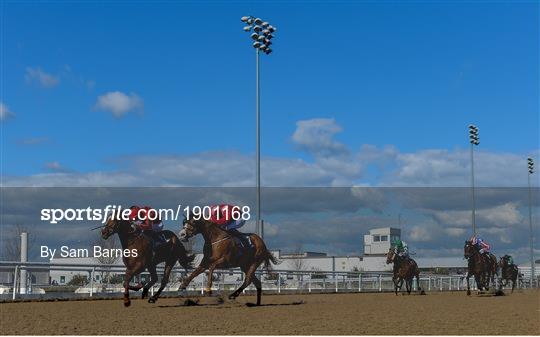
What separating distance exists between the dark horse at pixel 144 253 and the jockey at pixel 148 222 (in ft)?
0.41

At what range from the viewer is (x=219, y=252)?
1964 cm

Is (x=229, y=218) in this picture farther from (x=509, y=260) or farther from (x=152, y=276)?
(x=509, y=260)

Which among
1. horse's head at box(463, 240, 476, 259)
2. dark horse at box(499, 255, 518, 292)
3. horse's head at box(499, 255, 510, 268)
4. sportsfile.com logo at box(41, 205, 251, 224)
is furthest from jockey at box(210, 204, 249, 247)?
horse's head at box(499, 255, 510, 268)

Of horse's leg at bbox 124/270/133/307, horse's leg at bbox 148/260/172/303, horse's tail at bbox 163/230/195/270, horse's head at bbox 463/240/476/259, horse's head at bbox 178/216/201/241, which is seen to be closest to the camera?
horse's leg at bbox 124/270/133/307

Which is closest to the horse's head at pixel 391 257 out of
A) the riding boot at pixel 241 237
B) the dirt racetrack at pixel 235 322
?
the riding boot at pixel 241 237

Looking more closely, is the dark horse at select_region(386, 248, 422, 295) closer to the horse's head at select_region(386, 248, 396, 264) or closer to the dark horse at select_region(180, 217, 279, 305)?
the horse's head at select_region(386, 248, 396, 264)

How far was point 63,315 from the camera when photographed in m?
14.9

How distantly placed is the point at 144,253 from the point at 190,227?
4.50ft

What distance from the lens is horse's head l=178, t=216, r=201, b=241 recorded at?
19172 millimetres

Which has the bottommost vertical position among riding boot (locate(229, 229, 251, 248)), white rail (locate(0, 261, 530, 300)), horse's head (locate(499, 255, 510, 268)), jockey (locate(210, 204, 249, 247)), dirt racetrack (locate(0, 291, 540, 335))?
dirt racetrack (locate(0, 291, 540, 335))

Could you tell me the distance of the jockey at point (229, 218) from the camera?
64.7ft

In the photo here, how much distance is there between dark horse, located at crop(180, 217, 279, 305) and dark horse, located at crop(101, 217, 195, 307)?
1.70 ft

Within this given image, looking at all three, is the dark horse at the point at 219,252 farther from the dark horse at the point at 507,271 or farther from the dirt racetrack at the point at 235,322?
the dark horse at the point at 507,271

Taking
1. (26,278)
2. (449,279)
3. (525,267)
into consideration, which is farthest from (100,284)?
(525,267)
